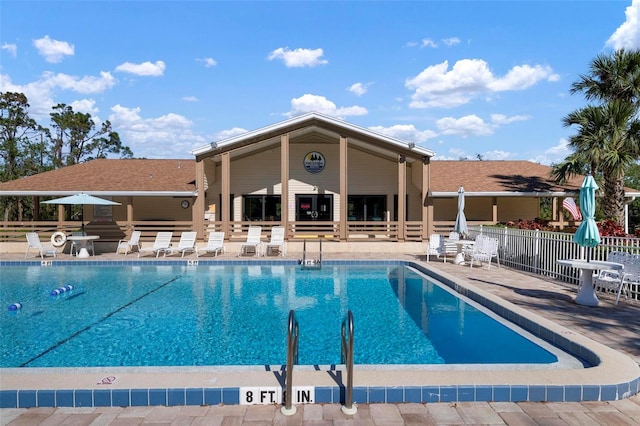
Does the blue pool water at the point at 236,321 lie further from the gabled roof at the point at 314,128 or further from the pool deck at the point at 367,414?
the gabled roof at the point at 314,128

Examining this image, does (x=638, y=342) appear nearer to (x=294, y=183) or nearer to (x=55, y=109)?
(x=294, y=183)

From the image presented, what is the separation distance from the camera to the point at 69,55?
690 inches

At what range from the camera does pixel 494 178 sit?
21.4 meters

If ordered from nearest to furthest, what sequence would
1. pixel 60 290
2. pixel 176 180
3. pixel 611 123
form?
pixel 60 290
pixel 611 123
pixel 176 180

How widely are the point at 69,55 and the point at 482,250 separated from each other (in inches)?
694

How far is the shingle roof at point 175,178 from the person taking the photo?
19.2m

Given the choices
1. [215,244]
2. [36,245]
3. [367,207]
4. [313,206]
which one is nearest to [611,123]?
[367,207]

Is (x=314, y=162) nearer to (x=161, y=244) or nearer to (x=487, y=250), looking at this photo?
(x=161, y=244)

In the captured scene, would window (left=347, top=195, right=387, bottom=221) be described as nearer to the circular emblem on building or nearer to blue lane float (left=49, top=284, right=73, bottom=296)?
the circular emblem on building

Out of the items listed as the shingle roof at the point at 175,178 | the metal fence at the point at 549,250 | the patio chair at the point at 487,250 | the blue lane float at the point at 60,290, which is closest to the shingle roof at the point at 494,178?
the shingle roof at the point at 175,178

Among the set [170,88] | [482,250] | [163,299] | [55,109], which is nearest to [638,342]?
[482,250]

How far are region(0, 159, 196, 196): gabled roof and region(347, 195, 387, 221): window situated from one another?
26.0 ft

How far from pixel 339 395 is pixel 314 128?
1584 centimetres

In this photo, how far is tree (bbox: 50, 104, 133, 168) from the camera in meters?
42.5
